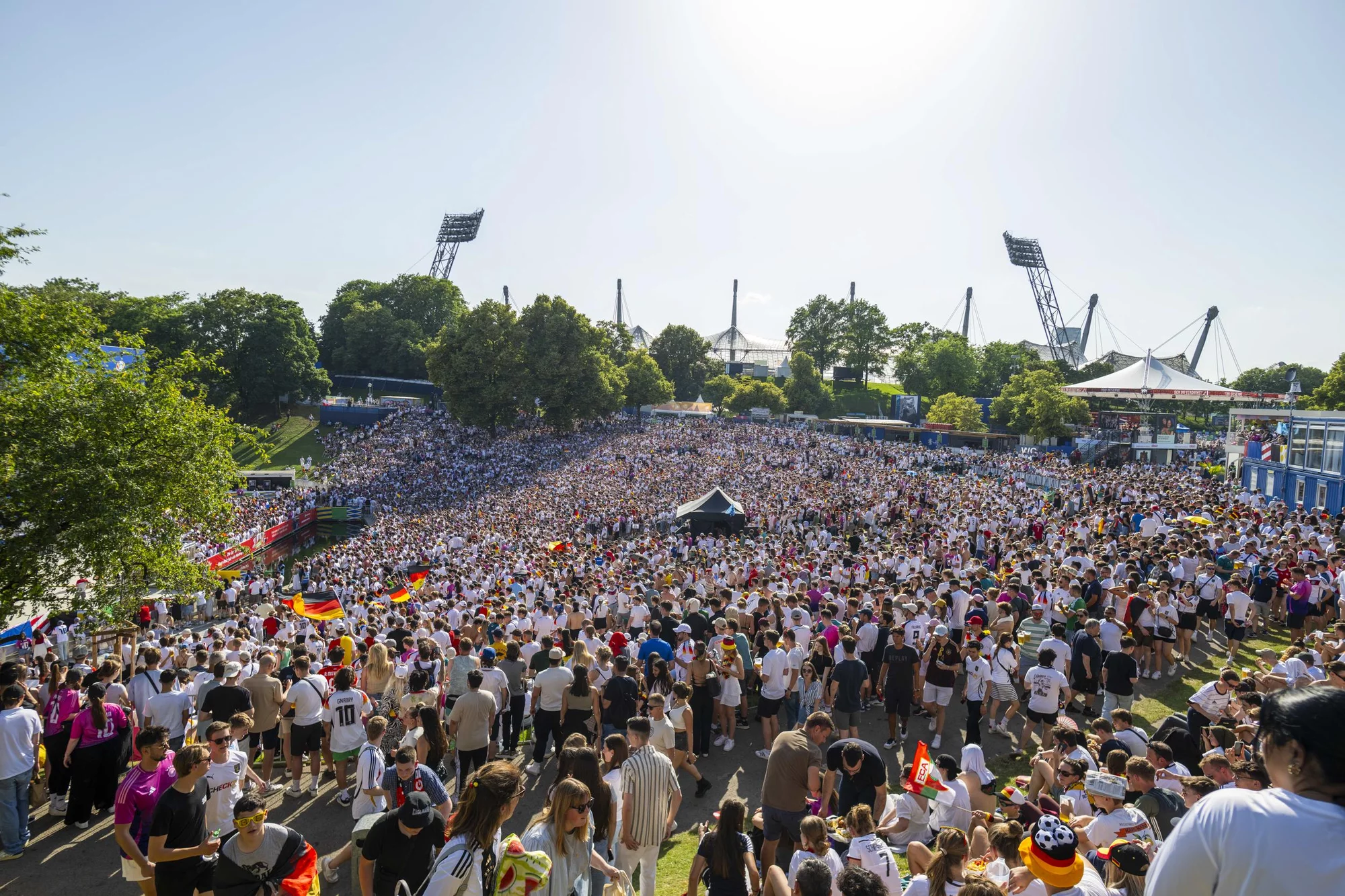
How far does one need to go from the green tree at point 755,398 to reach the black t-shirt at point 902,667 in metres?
58.1

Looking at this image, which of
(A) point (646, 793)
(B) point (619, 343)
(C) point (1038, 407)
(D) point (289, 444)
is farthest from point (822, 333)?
(A) point (646, 793)

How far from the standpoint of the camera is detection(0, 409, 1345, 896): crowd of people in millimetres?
3307

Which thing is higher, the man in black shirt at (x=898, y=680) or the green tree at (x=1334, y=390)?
the green tree at (x=1334, y=390)

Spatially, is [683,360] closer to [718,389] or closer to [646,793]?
[718,389]

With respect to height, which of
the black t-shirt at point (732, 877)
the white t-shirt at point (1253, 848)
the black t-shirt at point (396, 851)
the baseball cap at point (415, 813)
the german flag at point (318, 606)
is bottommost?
the german flag at point (318, 606)

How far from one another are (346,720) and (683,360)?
7018 cm

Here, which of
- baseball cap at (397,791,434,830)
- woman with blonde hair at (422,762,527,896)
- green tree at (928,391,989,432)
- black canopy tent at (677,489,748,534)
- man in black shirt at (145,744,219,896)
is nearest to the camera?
woman with blonde hair at (422,762,527,896)

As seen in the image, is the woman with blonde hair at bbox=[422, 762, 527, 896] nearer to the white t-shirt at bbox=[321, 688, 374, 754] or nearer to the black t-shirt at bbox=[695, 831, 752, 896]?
the black t-shirt at bbox=[695, 831, 752, 896]

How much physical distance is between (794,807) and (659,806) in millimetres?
942

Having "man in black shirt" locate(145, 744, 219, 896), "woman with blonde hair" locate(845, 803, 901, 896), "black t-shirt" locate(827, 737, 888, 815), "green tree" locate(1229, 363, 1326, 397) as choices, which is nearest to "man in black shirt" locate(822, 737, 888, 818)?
"black t-shirt" locate(827, 737, 888, 815)

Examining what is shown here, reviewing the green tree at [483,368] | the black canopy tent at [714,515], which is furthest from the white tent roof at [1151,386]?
the green tree at [483,368]

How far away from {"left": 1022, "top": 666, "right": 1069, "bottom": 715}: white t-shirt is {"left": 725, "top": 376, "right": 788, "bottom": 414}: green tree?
58537 millimetres

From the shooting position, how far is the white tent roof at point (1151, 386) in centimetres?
3925

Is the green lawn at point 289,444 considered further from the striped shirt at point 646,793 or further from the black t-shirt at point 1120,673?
the black t-shirt at point 1120,673
